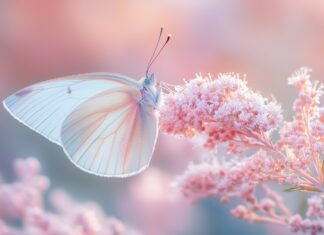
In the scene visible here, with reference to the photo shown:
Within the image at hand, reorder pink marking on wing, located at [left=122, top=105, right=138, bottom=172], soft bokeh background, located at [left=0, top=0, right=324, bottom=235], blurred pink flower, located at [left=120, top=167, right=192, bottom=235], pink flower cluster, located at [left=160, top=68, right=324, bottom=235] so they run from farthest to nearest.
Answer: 1. soft bokeh background, located at [left=0, top=0, right=324, bottom=235]
2. blurred pink flower, located at [left=120, top=167, right=192, bottom=235]
3. pink marking on wing, located at [left=122, top=105, right=138, bottom=172]
4. pink flower cluster, located at [left=160, top=68, right=324, bottom=235]

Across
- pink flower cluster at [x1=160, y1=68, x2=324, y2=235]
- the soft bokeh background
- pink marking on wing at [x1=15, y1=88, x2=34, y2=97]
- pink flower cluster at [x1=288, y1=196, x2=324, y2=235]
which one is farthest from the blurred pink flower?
pink flower cluster at [x1=288, y1=196, x2=324, y2=235]

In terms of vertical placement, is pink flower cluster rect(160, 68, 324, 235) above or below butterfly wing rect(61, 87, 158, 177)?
below

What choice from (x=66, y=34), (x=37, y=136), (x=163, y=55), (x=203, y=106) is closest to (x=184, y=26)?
(x=163, y=55)

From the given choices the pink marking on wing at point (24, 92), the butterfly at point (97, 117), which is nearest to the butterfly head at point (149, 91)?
the butterfly at point (97, 117)

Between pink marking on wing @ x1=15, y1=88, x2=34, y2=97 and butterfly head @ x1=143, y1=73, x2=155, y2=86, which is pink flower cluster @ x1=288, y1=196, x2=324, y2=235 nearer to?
butterfly head @ x1=143, y1=73, x2=155, y2=86

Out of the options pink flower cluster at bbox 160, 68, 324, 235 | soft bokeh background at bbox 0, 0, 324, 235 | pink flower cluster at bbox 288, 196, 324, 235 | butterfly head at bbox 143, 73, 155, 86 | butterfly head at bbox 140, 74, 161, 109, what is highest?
soft bokeh background at bbox 0, 0, 324, 235

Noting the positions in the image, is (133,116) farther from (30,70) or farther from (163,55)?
(30,70)

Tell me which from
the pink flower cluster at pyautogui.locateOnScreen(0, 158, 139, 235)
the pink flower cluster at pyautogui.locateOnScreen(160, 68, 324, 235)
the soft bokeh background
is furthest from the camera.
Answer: the soft bokeh background

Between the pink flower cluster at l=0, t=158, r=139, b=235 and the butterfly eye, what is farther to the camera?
the butterfly eye
